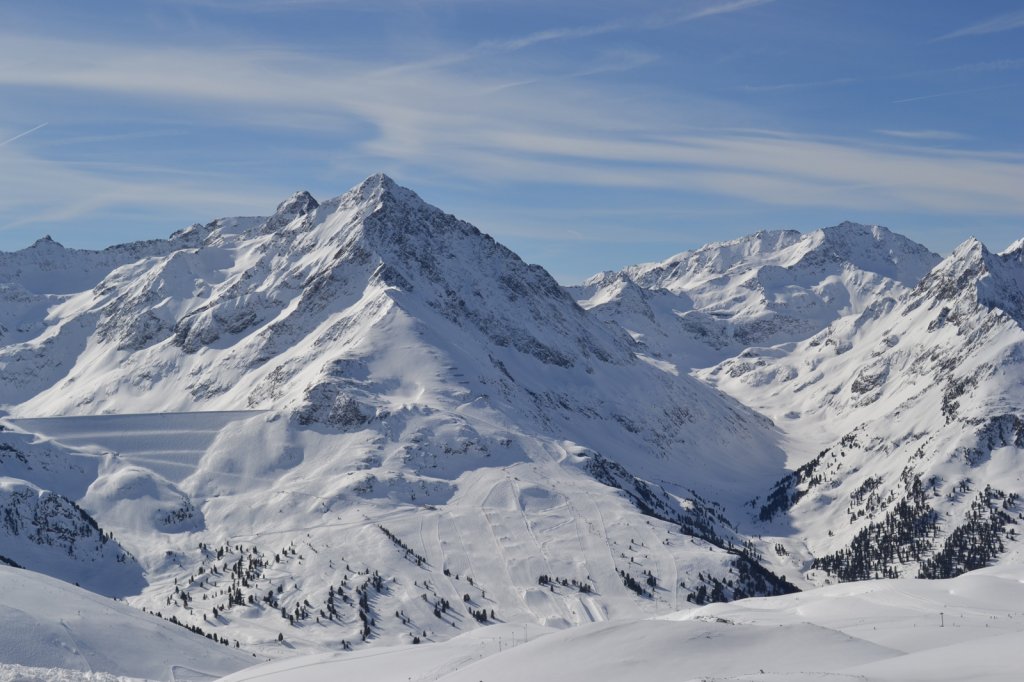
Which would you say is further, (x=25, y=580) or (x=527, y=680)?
(x=25, y=580)

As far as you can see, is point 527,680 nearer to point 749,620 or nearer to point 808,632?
point 808,632

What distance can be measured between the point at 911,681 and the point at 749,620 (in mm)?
87838

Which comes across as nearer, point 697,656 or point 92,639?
point 697,656

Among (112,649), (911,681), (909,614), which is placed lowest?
(909,614)

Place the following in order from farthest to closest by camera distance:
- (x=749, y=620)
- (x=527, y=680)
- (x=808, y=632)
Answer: (x=749, y=620), (x=808, y=632), (x=527, y=680)

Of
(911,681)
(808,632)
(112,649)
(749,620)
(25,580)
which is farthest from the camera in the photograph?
(749,620)

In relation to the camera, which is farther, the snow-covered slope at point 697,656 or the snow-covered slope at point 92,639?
the snow-covered slope at point 92,639

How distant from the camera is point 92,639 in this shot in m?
127

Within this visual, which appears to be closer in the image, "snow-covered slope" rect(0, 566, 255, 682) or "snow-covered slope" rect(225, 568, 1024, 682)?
"snow-covered slope" rect(225, 568, 1024, 682)

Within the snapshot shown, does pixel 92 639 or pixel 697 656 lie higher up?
pixel 697 656

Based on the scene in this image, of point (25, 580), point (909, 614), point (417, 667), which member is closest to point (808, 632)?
point (417, 667)

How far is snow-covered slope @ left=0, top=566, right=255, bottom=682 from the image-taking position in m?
118

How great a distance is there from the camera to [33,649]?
117 m

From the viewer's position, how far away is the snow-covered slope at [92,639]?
4661 inches
